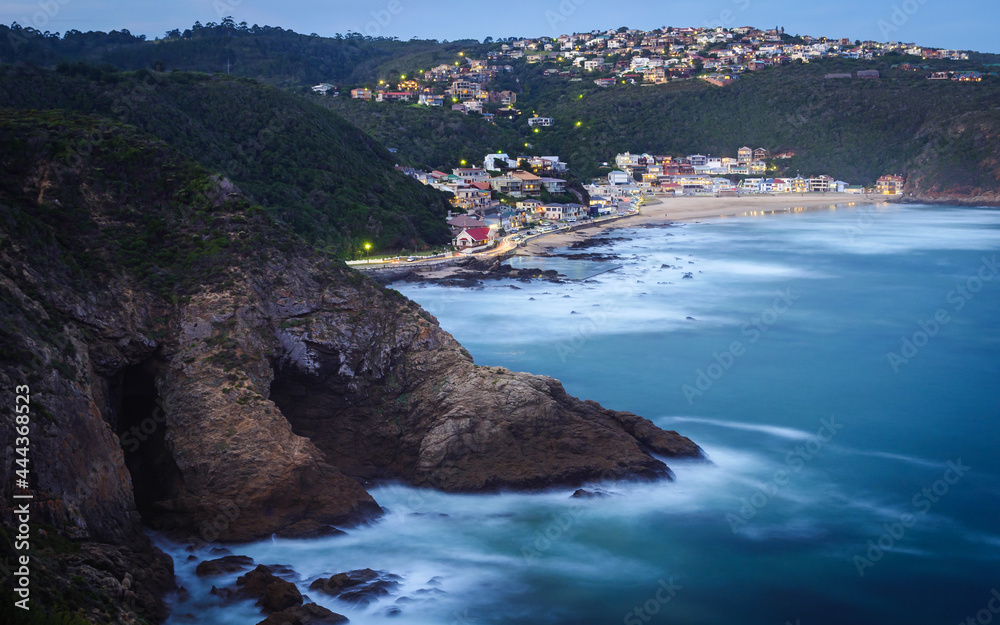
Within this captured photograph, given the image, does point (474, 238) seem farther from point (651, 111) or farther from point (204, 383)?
point (651, 111)

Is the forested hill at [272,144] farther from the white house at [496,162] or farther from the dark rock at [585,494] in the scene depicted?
the dark rock at [585,494]

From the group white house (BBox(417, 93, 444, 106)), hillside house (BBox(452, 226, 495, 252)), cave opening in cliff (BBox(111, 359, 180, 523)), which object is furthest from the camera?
white house (BBox(417, 93, 444, 106))

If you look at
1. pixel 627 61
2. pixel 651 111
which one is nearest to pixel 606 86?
pixel 651 111

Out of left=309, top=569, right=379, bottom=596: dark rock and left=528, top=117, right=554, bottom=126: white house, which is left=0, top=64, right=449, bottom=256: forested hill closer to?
left=309, top=569, right=379, bottom=596: dark rock

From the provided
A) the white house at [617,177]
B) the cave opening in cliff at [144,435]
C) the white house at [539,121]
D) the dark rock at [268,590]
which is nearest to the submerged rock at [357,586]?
the dark rock at [268,590]

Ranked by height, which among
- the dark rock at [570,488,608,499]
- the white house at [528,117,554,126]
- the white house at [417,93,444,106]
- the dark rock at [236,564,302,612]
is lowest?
the dark rock at [236,564,302,612]

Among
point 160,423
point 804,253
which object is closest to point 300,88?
point 804,253

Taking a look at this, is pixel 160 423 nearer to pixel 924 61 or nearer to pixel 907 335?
pixel 907 335

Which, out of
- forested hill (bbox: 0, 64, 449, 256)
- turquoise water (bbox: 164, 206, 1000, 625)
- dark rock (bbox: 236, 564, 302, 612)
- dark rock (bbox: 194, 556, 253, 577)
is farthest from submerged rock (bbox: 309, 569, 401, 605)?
forested hill (bbox: 0, 64, 449, 256)
